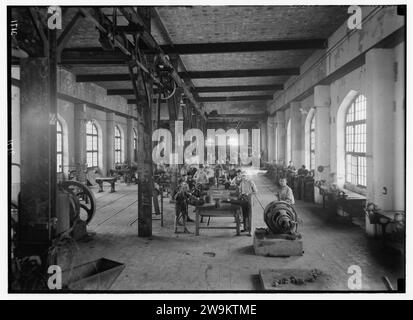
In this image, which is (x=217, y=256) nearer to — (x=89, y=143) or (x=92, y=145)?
(x=89, y=143)

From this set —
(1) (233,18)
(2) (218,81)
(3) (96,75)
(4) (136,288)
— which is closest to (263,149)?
(2) (218,81)

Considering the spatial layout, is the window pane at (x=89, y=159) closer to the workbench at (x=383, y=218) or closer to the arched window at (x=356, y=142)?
the arched window at (x=356, y=142)

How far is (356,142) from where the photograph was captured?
9461 millimetres

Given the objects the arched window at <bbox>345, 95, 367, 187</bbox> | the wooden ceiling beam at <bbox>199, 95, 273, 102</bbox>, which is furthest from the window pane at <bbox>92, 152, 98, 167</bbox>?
the arched window at <bbox>345, 95, 367, 187</bbox>

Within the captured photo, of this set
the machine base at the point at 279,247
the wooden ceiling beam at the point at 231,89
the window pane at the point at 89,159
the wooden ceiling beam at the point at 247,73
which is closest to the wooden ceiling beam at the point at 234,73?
the wooden ceiling beam at the point at 247,73

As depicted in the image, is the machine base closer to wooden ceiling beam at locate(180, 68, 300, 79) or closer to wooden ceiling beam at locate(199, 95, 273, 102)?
wooden ceiling beam at locate(180, 68, 300, 79)

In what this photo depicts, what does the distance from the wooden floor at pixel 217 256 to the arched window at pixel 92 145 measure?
9.24 metres

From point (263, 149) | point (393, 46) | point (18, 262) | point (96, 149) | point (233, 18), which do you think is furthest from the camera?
point (263, 149)

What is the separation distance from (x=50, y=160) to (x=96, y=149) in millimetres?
14774

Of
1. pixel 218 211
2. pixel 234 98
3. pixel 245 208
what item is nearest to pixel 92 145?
pixel 234 98

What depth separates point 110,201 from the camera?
12.0m

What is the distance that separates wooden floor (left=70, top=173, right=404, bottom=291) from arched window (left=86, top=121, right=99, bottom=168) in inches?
364

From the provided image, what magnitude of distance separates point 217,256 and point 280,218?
1.46 m

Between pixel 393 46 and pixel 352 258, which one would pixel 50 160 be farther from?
pixel 393 46
